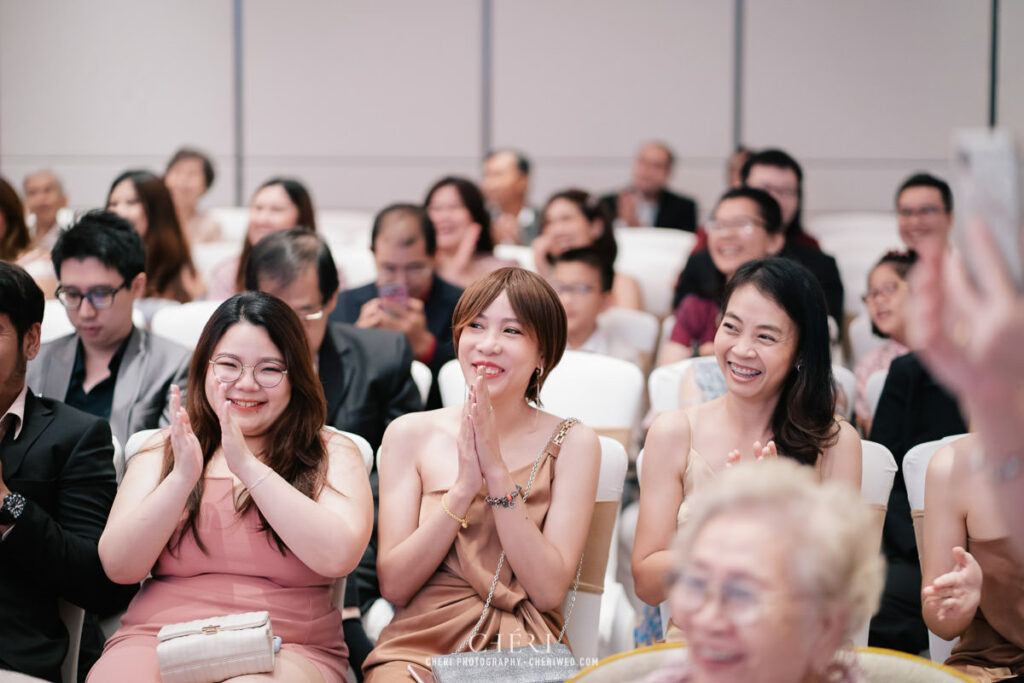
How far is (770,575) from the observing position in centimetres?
117

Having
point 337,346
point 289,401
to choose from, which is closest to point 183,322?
point 337,346

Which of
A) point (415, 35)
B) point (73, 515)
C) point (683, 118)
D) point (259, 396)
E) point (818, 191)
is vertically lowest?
point (73, 515)

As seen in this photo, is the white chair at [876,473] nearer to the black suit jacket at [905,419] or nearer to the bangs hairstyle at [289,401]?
the black suit jacket at [905,419]

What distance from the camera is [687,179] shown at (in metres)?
7.29

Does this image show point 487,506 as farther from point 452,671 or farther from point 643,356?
point 643,356

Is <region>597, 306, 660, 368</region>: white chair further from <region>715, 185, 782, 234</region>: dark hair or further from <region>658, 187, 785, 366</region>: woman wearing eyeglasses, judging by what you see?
<region>715, 185, 782, 234</region>: dark hair

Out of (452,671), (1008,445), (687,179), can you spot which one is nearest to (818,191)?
(687,179)

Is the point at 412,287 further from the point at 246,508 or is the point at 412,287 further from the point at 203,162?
the point at 203,162

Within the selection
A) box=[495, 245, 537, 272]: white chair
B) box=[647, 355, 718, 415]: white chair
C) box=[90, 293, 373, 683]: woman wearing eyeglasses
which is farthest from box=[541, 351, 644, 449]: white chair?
box=[495, 245, 537, 272]: white chair

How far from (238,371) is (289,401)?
0.13 m

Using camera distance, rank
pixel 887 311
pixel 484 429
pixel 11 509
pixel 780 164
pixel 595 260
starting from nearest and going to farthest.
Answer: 1. pixel 11 509
2. pixel 484 429
3. pixel 887 311
4. pixel 595 260
5. pixel 780 164

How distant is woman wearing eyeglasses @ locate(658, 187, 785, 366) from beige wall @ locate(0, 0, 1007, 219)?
352cm

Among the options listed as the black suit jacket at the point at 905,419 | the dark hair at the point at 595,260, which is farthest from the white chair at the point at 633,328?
the black suit jacket at the point at 905,419

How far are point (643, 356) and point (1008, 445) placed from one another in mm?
2967
